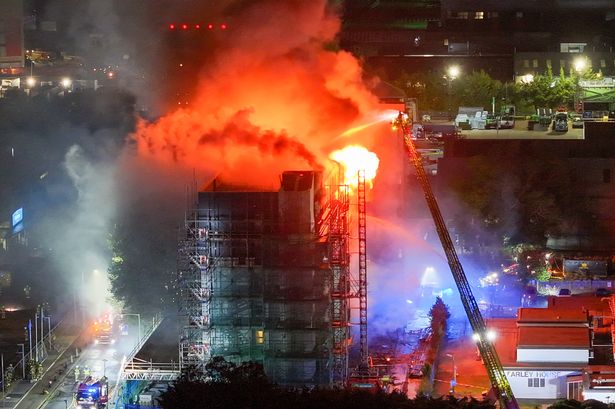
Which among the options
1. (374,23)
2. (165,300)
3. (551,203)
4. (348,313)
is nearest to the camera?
(348,313)

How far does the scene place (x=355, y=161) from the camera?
4362 cm

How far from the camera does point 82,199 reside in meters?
53.6

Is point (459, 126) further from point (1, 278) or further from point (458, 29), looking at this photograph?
point (1, 278)

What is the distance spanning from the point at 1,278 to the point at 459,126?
63.6ft

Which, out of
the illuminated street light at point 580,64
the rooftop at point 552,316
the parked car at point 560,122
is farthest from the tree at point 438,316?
the illuminated street light at point 580,64

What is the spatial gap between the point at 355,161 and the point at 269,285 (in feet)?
31.2

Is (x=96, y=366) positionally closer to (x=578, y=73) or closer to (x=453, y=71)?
(x=453, y=71)

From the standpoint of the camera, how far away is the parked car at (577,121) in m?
57.0

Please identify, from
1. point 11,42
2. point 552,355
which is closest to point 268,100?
point 552,355

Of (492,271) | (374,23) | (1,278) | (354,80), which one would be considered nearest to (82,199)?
(1,278)

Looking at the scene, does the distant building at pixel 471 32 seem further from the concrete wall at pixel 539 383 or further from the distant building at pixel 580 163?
the concrete wall at pixel 539 383

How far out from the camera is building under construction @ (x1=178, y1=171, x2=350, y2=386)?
115 feet

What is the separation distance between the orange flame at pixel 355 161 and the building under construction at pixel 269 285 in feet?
21.1

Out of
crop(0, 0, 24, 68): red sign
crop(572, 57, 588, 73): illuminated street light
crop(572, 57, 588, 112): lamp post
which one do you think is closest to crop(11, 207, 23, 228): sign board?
crop(0, 0, 24, 68): red sign
